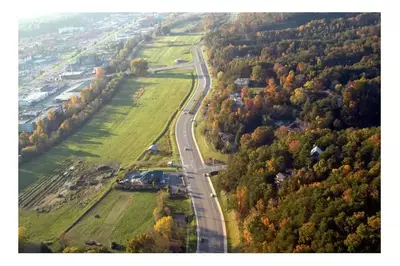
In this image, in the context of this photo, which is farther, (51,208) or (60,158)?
(60,158)

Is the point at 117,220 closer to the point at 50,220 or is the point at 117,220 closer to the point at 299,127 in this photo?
the point at 50,220

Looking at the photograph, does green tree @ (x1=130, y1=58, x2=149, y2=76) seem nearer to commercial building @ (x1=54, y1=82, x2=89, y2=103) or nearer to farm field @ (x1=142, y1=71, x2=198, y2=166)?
commercial building @ (x1=54, y1=82, x2=89, y2=103)

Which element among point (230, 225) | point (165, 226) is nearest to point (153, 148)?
point (165, 226)

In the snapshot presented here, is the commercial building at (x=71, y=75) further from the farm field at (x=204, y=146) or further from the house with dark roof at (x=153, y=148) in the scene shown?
the house with dark roof at (x=153, y=148)

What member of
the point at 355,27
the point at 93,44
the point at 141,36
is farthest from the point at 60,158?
the point at 355,27

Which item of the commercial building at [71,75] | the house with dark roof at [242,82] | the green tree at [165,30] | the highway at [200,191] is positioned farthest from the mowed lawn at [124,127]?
the green tree at [165,30]

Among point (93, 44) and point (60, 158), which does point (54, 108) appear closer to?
point (60, 158)
